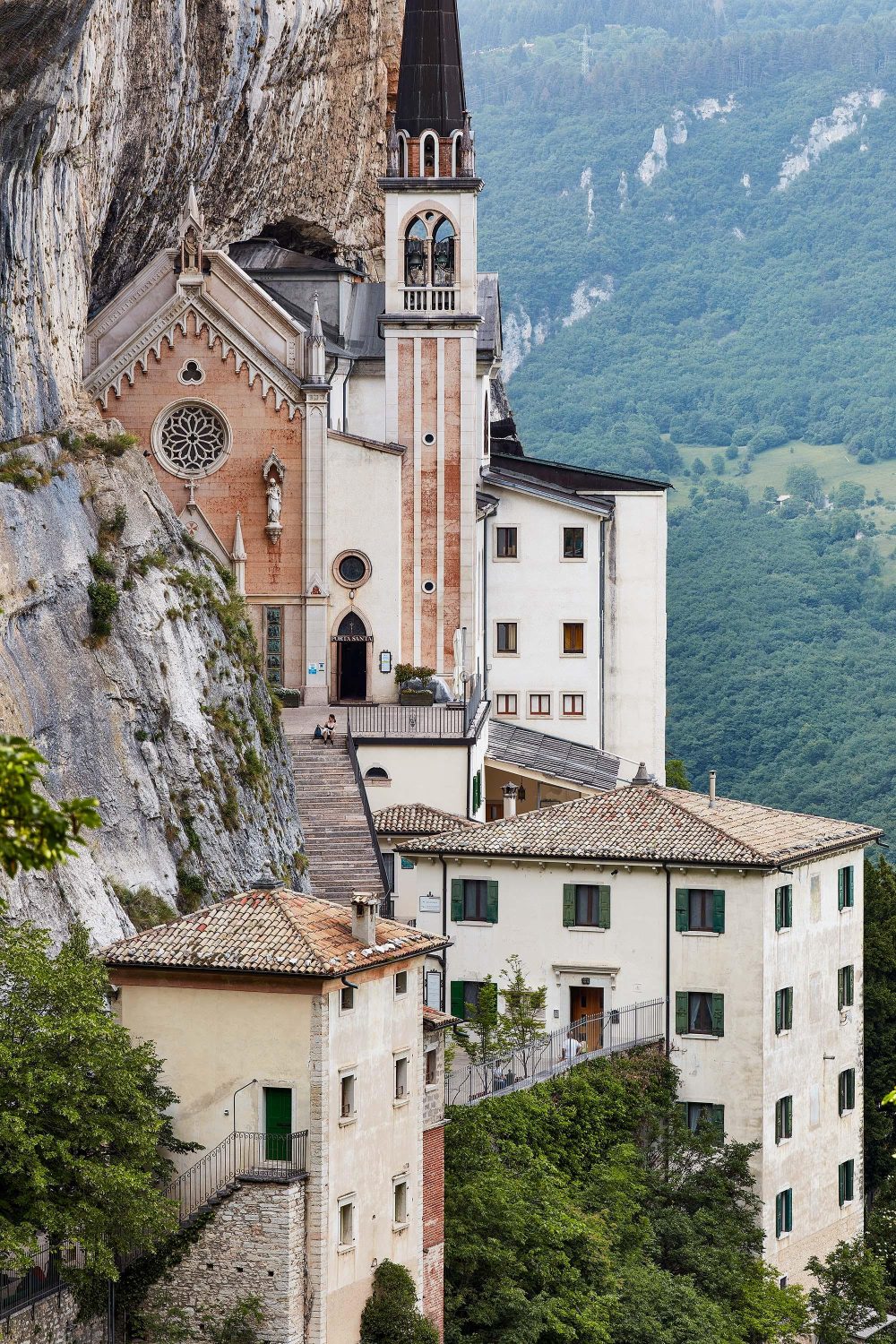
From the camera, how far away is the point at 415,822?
2584 inches

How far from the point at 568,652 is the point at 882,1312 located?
96.2 feet

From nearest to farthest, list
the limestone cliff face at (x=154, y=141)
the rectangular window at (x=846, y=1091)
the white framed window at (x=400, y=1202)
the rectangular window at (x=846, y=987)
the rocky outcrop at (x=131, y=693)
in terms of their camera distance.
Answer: the white framed window at (x=400, y=1202) → the rocky outcrop at (x=131, y=693) → the limestone cliff face at (x=154, y=141) → the rectangular window at (x=846, y=1091) → the rectangular window at (x=846, y=987)

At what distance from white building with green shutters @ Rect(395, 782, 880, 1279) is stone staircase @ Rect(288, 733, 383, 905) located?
1.26 m

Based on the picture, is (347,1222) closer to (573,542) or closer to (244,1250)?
(244,1250)

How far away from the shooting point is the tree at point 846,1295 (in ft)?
182

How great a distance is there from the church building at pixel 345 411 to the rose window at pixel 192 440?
0.05 meters

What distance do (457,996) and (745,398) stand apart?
118m

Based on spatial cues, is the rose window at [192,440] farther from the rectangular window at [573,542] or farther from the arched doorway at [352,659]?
the rectangular window at [573,542]

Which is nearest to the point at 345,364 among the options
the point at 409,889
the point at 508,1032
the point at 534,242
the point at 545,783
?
the point at 545,783

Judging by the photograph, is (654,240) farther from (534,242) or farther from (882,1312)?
(882,1312)

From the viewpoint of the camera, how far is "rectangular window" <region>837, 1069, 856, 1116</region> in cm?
6119

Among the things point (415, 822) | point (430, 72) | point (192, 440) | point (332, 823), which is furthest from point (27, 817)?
point (430, 72)

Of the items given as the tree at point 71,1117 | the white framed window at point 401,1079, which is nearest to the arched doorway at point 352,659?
the white framed window at point 401,1079

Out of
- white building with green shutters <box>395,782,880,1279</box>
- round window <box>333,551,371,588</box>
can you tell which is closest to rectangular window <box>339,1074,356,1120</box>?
white building with green shutters <box>395,782,880,1279</box>
